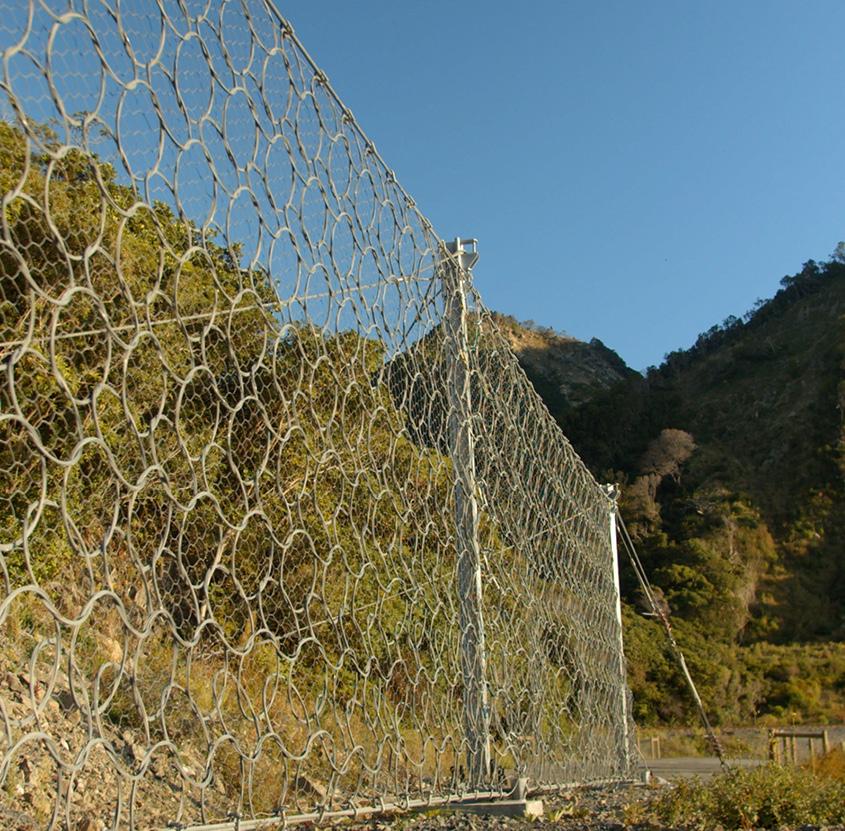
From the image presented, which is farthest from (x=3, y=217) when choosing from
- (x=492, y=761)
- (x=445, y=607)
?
(x=492, y=761)

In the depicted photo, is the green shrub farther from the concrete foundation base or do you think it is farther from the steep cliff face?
the steep cliff face

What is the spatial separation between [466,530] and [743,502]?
31095 mm

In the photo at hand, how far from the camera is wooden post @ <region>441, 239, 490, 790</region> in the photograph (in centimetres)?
360

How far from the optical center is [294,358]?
266 cm

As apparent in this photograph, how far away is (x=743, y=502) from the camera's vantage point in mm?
32969

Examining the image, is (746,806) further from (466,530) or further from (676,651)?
(676,651)

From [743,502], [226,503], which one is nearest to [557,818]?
[226,503]

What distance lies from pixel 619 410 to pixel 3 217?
36507mm

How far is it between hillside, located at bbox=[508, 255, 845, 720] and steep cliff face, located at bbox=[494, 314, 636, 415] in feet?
3.55

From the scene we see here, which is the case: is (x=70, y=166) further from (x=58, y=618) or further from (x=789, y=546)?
(x=789, y=546)

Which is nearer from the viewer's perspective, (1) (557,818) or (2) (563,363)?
(1) (557,818)

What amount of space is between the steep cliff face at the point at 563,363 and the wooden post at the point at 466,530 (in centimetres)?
3918

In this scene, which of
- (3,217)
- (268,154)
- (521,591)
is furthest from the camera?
(521,591)

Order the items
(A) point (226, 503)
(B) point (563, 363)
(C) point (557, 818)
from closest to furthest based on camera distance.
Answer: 1. (A) point (226, 503)
2. (C) point (557, 818)
3. (B) point (563, 363)
